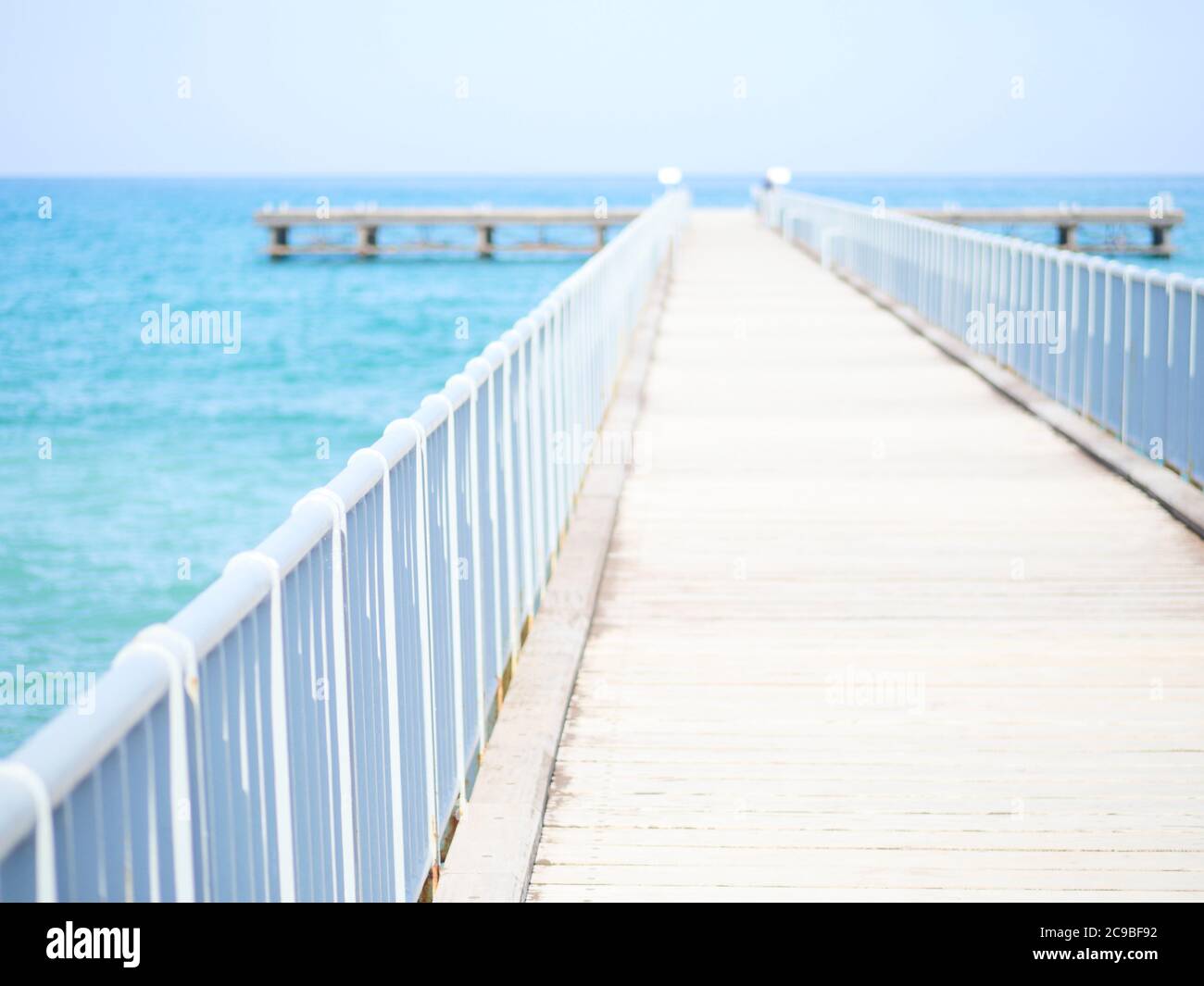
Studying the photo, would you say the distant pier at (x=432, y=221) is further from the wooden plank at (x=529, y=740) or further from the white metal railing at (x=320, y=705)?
the white metal railing at (x=320, y=705)

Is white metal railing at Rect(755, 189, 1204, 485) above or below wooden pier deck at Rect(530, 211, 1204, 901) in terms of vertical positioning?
above

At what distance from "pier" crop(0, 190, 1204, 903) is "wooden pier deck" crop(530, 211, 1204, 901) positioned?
0.02m

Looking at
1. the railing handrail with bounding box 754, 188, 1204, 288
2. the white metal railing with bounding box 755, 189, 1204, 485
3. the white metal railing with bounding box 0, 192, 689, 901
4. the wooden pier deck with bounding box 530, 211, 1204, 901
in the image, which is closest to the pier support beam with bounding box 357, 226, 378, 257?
the railing handrail with bounding box 754, 188, 1204, 288

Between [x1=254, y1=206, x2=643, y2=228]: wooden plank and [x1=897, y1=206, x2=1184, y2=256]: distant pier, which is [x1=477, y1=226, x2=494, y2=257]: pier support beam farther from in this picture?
[x1=897, y1=206, x2=1184, y2=256]: distant pier

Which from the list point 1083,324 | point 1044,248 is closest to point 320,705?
point 1083,324

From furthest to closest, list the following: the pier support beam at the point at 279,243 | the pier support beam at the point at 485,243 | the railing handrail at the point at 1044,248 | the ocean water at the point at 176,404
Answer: the pier support beam at the point at 279,243 < the pier support beam at the point at 485,243 < the ocean water at the point at 176,404 < the railing handrail at the point at 1044,248

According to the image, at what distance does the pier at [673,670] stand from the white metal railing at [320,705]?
10mm

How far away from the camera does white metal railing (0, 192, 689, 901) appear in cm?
216

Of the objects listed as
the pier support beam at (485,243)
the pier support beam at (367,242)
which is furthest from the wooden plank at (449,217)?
the pier support beam at (485,243)

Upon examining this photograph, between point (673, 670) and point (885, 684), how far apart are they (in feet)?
2.61

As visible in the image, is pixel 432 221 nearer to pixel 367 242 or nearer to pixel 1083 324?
pixel 367 242

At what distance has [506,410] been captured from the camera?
6.47 meters

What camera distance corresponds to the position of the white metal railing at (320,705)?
2158 mm

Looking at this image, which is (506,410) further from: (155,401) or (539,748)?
(155,401)
